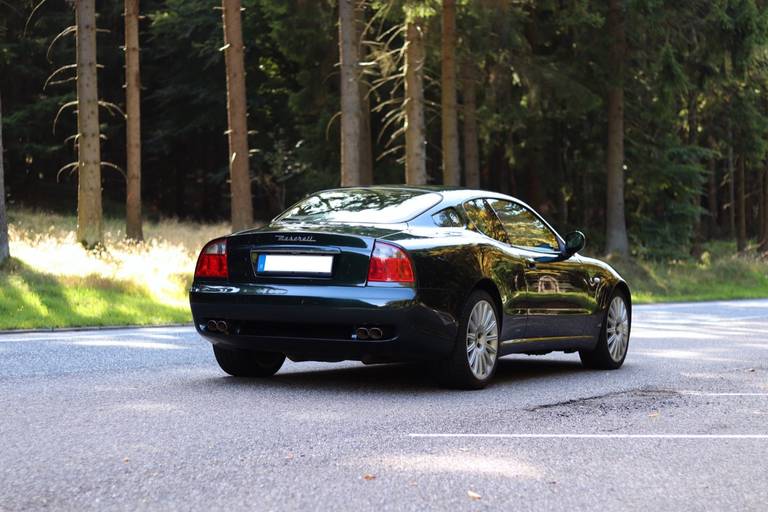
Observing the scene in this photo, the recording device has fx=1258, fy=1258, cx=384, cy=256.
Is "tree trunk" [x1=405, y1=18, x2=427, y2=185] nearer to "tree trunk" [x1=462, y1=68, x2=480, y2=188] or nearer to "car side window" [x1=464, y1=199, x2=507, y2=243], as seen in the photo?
"tree trunk" [x1=462, y1=68, x2=480, y2=188]

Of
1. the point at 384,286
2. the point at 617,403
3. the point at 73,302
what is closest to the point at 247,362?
the point at 384,286

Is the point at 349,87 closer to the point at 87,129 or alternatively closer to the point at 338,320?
the point at 87,129

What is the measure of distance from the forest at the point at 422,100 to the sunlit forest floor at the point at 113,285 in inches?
85.0

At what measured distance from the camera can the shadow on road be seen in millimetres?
9516

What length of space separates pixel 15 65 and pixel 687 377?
137ft

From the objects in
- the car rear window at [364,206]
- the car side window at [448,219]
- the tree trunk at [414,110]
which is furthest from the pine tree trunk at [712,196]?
the car side window at [448,219]

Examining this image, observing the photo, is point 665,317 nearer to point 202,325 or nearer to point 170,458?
point 202,325

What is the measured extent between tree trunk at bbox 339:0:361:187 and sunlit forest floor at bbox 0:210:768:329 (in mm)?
3758

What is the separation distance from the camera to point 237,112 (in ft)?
82.7

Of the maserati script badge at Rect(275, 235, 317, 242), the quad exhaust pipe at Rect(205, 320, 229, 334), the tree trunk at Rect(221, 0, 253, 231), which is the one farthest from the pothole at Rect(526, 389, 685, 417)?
the tree trunk at Rect(221, 0, 253, 231)

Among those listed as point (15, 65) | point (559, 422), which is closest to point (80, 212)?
point (559, 422)

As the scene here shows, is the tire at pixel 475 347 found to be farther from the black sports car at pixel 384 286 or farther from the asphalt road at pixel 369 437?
the asphalt road at pixel 369 437

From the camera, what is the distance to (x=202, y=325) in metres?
9.45

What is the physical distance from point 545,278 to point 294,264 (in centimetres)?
252
